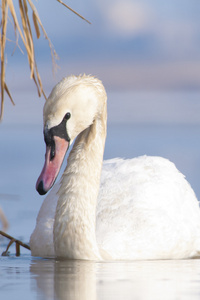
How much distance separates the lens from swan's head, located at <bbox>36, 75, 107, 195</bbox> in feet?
24.1

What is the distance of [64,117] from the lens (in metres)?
7.54

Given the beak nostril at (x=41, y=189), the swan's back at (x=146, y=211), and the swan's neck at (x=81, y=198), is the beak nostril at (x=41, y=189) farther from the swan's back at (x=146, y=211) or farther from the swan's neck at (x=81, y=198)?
the swan's back at (x=146, y=211)

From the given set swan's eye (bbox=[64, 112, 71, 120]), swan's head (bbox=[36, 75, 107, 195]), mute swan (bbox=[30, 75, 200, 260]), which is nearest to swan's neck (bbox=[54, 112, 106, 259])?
mute swan (bbox=[30, 75, 200, 260])

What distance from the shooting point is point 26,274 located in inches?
257

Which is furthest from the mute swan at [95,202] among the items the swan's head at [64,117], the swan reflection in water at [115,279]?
the swan reflection in water at [115,279]

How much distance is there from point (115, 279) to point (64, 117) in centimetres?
201

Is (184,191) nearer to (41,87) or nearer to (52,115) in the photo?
(52,115)

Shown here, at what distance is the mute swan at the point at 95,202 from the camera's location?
7.54 meters

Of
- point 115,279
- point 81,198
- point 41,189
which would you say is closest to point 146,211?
point 81,198

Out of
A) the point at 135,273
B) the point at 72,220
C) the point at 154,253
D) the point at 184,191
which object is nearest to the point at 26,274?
the point at 135,273

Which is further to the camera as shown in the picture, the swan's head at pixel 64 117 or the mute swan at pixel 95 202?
the mute swan at pixel 95 202

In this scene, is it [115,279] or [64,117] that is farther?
[64,117]

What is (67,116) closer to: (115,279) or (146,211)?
(146,211)

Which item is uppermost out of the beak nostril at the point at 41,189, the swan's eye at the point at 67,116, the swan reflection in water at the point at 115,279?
the swan's eye at the point at 67,116
